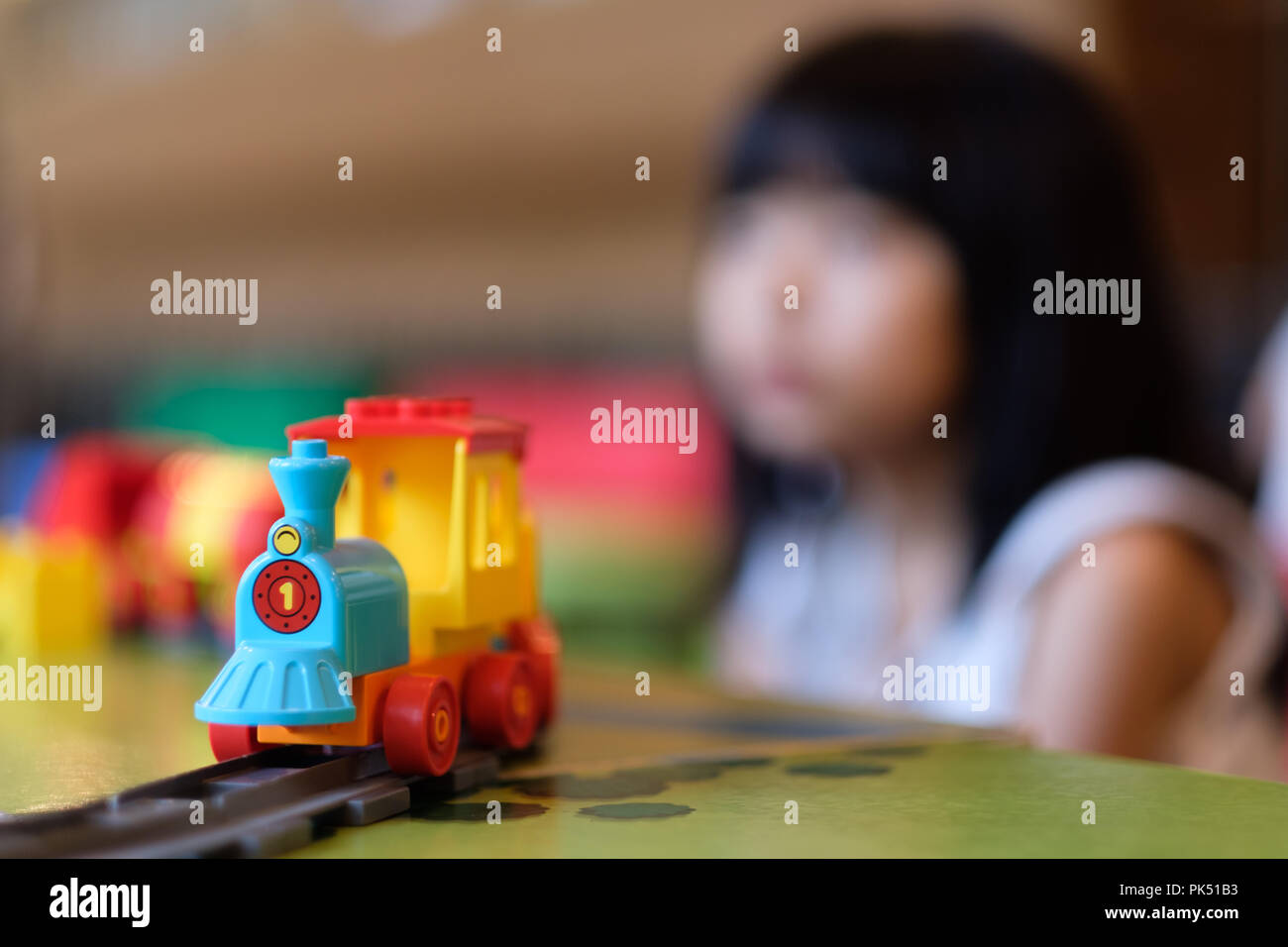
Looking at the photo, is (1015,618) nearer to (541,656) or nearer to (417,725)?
(541,656)

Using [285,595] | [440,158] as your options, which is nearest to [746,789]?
[285,595]

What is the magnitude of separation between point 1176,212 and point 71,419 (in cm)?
273

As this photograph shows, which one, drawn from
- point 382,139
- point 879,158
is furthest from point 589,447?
point 879,158

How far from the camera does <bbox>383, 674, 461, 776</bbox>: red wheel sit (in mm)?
789

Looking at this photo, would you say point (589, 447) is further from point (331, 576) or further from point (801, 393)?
point (331, 576)

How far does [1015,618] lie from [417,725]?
817 millimetres

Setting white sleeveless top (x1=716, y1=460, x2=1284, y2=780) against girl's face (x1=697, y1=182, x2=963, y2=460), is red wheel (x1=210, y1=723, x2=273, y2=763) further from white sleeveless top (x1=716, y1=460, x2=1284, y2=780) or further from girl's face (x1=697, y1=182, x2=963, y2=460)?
girl's face (x1=697, y1=182, x2=963, y2=460)

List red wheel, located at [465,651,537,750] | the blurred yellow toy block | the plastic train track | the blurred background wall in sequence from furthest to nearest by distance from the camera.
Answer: the blurred background wall → the blurred yellow toy block → red wheel, located at [465,651,537,750] → the plastic train track

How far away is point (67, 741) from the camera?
3.09 feet

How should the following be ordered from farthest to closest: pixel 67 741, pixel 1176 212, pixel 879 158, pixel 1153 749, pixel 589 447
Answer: pixel 589 447
pixel 1176 212
pixel 879 158
pixel 1153 749
pixel 67 741

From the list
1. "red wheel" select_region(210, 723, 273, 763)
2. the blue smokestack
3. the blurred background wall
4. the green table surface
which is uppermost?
the blurred background wall

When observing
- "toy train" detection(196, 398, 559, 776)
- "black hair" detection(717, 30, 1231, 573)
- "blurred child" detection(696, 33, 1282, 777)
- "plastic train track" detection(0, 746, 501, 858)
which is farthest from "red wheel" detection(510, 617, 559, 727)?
"black hair" detection(717, 30, 1231, 573)

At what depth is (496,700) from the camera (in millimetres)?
894

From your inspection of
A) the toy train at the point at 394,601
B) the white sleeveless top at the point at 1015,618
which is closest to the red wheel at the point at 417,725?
the toy train at the point at 394,601
